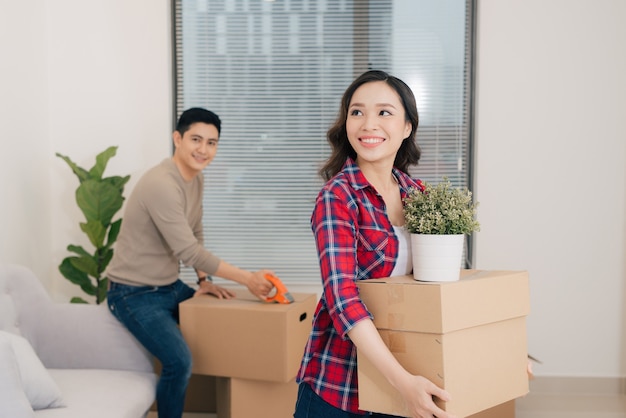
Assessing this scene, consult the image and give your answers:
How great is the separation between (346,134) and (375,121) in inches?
5.0

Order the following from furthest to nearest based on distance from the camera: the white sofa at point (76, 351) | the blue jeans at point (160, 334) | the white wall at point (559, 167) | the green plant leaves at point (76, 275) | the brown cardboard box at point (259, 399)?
1. the white wall at point (559, 167)
2. the green plant leaves at point (76, 275)
3. the brown cardboard box at point (259, 399)
4. the blue jeans at point (160, 334)
5. the white sofa at point (76, 351)

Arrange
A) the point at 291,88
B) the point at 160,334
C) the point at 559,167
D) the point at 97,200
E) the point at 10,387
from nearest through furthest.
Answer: the point at 10,387 < the point at 160,334 < the point at 97,200 < the point at 559,167 < the point at 291,88

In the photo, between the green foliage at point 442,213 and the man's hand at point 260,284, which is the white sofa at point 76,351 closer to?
the man's hand at point 260,284

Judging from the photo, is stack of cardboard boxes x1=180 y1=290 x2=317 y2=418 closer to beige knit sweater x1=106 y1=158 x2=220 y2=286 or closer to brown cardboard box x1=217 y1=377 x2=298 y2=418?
brown cardboard box x1=217 y1=377 x2=298 y2=418

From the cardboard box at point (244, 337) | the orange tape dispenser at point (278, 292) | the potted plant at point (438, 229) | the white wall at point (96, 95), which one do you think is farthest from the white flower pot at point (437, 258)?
the white wall at point (96, 95)

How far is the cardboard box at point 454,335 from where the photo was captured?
1124mm

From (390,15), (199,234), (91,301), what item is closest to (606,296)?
(390,15)

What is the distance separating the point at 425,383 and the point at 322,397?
254mm

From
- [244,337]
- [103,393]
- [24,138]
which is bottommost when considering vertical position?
A: [103,393]

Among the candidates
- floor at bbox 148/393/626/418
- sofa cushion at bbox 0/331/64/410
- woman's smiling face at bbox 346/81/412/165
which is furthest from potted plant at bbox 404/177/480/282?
floor at bbox 148/393/626/418

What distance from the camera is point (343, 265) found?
3.91 feet

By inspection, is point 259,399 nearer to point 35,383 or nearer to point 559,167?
point 35,383

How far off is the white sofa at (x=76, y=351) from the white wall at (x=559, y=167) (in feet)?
6.28

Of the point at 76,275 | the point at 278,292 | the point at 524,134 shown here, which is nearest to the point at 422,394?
the point at 278,292
